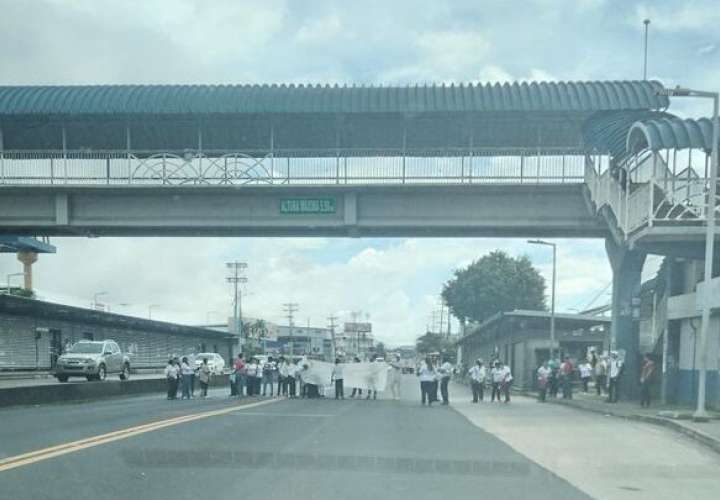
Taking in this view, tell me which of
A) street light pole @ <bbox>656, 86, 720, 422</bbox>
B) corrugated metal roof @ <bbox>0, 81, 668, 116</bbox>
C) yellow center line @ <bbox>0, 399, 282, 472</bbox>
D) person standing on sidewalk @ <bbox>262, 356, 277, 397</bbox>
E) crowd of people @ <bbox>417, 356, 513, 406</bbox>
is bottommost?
person standing on sidewalk @ <bbox>262, 356, 277, 397</bbox>

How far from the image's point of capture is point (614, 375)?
28141 millimetres

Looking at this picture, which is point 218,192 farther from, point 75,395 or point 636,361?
point 636,361

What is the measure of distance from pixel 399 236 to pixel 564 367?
8958 mm

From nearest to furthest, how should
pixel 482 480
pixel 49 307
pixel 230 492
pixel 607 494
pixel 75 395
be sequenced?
pixel 230 492 → pixel 607 494 → pixel 482 480 → pixel 75 395 → pixel 49 307

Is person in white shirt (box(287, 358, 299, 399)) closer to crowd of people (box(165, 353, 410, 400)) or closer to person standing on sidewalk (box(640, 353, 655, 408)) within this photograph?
crowd of people (box(165, 353, 410, 400))

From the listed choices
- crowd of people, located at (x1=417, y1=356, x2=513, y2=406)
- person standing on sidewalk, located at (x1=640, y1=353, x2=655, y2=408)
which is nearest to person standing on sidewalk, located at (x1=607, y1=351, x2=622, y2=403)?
person standing on sidewalk, located at (x1=640, y1=353, x2=655, y2=408)

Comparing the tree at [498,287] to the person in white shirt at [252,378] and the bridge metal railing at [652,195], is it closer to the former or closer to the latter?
the person in white shirt at [252,378]

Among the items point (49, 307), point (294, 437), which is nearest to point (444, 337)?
point (49, 307)

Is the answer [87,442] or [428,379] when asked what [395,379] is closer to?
[428,379]

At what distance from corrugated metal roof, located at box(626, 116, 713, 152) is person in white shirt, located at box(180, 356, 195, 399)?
1778cm

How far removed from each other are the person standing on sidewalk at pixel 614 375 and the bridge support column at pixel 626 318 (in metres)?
1.23

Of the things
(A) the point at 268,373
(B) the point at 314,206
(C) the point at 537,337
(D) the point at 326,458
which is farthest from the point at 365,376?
(D) the point at 326,458

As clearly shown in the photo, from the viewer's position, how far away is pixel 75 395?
28.6m

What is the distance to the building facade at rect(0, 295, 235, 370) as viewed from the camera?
134 feet
